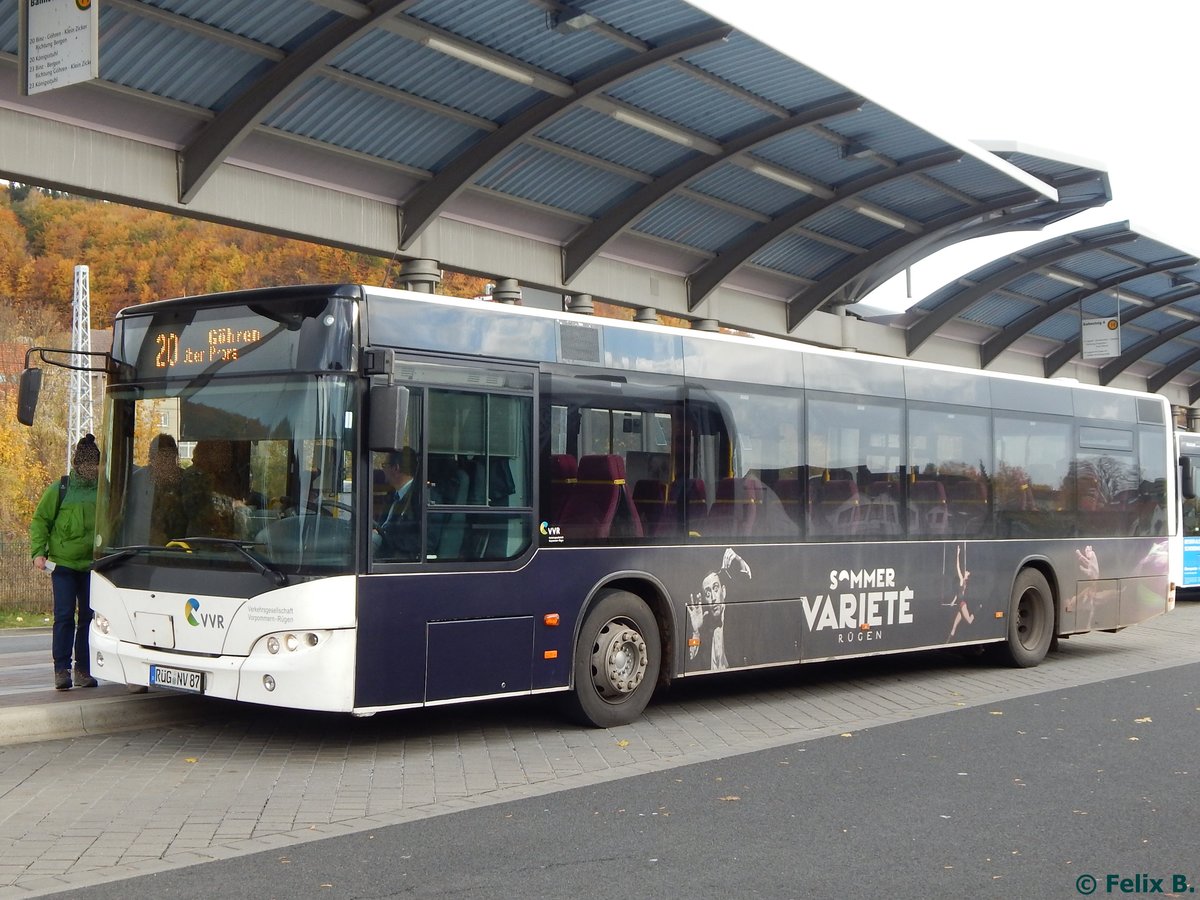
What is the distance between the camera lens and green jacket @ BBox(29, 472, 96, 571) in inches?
383

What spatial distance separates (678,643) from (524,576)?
1.65 meters

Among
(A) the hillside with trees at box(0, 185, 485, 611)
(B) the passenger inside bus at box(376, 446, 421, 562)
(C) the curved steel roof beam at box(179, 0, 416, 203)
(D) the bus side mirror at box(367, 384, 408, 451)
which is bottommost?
(B) the passenger inside bus at box(376, 446, 421, 562)

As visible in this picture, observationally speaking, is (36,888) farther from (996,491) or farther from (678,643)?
(996,491)

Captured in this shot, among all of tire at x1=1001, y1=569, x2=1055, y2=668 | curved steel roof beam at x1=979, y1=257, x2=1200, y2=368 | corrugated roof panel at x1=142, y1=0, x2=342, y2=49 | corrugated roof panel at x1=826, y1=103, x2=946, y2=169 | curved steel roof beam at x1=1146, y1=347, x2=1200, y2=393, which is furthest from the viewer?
curved steel roof beam at x1=1146, y1=347, x2=1200, y2=393

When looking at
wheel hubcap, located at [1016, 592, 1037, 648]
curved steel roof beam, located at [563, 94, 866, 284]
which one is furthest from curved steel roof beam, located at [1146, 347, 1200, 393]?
wheel hubcap, located at [1016, 592, 1037, 648]

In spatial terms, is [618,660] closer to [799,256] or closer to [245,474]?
[245,474]

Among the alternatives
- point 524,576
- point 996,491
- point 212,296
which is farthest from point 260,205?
point 996,491

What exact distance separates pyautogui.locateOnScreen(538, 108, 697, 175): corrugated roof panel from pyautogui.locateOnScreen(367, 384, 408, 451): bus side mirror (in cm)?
714

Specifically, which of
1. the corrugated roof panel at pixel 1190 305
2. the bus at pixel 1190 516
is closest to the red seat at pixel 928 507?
the bus at pixel 1190 516

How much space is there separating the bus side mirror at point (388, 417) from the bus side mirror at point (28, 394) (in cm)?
216

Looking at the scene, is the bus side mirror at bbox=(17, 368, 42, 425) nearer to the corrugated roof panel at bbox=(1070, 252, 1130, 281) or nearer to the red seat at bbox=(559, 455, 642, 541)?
the red seat at bbox=(559, 455, 642, 541)

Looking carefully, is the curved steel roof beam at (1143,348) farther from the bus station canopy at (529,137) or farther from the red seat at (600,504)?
the red seat at (600,504)

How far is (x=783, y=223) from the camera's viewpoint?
63.0 feet

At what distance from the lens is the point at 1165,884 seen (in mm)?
5824
